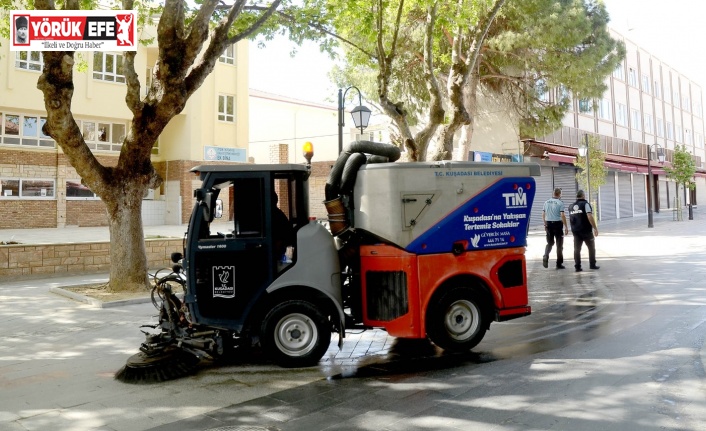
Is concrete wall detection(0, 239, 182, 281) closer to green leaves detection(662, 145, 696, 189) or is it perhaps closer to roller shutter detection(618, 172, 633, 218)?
green leaves detection(662, 145, 696, 189)

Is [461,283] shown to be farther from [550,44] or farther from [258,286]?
[550,44]

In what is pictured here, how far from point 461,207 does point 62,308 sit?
7365 mm

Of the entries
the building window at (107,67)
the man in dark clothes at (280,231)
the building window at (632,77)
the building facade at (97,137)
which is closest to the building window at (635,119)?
the building window at (632,77)

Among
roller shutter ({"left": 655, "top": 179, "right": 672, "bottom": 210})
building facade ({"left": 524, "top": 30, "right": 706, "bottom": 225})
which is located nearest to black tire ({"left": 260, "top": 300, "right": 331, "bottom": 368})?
building facade ({"left": 524, "top": 30, "right": 706, "bottom": 225})

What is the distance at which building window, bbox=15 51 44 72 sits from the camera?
80.6 feet

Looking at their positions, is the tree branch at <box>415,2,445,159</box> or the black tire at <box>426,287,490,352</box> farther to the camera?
the tree branch at <box>415,2,445,159</box>

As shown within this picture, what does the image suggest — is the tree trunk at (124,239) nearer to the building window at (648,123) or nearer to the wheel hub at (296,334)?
the wheel hub at (296,334)

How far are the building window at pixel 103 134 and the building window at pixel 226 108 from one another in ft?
16.9

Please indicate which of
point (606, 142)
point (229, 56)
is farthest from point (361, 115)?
point (606, 142)

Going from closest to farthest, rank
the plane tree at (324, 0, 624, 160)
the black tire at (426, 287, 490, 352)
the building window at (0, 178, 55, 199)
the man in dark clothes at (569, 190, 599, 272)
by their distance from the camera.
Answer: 1. the black tire at (426, 287, 490, 352)
2. the man in dark clothes at (569, 190, 599, 272)
3. the plane tree at (324, 0, 624, 160)
4. the building window at (0, 178, 55, 199)

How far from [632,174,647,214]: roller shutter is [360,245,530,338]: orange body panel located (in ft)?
131

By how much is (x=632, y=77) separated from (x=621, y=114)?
4676 mm

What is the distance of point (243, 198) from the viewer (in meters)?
5.84

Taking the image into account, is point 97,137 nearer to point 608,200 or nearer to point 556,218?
point 556,218
